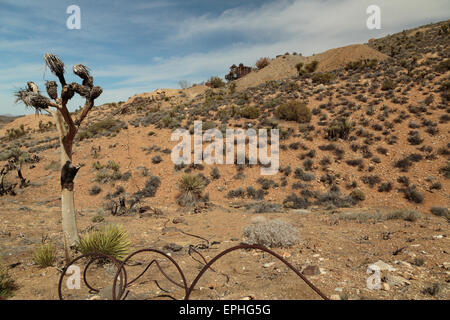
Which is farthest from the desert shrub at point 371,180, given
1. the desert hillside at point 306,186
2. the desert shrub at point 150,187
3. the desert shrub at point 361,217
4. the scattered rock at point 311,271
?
the desert shrub at point 150,187

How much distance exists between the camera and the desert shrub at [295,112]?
1787cm

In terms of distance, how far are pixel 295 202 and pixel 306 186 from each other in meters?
1.58

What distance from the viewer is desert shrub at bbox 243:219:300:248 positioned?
630cm

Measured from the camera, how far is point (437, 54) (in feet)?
76.6

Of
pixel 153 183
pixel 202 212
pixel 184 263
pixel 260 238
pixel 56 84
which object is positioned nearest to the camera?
pixel 56 84

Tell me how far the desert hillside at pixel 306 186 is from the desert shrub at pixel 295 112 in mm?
86

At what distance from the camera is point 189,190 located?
1209 centimetres

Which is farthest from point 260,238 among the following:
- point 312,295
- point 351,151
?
point 351,151

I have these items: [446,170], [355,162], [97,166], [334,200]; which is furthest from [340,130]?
[97,166]

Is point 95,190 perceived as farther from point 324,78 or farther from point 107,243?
point 324,78

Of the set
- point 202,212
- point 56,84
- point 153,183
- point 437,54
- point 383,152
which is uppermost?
point 437,54
